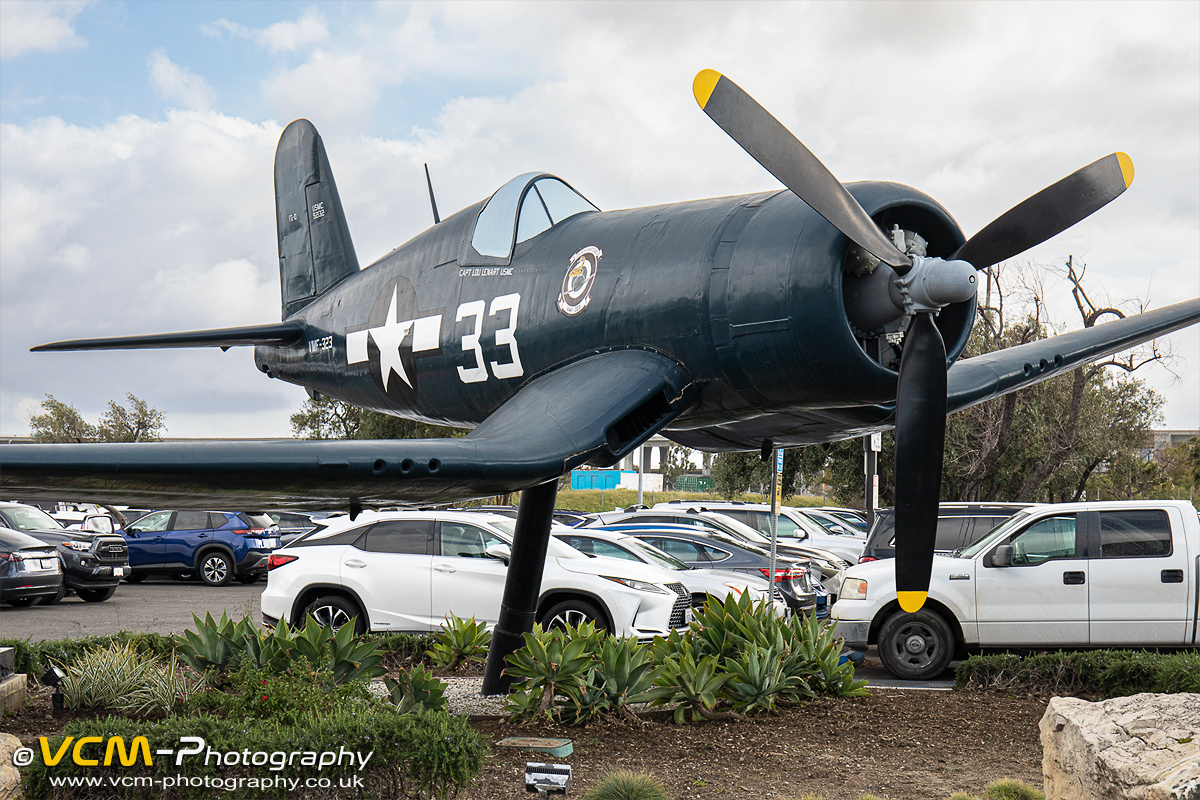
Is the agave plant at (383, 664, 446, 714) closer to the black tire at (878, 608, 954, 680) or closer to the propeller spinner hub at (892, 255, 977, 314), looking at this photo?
the propeller spinner hub at (892, 255, 977, 314)

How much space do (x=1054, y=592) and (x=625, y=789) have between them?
22.7ft

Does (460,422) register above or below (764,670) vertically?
above

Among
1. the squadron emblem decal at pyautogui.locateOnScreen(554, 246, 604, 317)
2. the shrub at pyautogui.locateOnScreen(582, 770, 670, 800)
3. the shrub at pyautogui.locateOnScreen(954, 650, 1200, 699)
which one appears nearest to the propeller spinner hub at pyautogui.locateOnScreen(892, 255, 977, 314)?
the squadron emblem decal at pyautogui.locateOnScreen(554, 246, 604, 317)

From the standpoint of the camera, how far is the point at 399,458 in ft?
15.0

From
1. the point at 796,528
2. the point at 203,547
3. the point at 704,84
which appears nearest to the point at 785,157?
the point at 704,84

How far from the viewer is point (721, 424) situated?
5.93 meters

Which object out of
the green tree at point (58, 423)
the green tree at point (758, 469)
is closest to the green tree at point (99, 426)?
the green tree at point (58, 423)

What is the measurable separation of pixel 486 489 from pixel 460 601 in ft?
21.5

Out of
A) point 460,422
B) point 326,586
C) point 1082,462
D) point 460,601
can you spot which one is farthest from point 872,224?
point 1082,462

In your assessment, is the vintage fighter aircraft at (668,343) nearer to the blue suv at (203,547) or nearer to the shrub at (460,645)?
the shrub at (460,645)

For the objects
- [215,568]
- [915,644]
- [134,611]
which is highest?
[915,644]

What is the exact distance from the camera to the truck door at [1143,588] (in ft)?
32.9

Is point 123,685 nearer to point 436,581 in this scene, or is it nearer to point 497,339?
point 497,339

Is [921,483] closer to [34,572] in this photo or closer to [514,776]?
[514,776]
